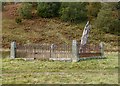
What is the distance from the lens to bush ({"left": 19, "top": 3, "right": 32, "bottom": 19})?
3368 centimetres

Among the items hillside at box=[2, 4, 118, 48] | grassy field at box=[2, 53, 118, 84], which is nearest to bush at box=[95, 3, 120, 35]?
hillside at box=[2, 4, 118, 48]

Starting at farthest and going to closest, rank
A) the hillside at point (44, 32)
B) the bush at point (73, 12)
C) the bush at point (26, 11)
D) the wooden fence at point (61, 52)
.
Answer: the bush at point (26, 11) → the bush at point (73, 12) → the hillside at point (44, 32) → the wooden fence at point (61, 52)

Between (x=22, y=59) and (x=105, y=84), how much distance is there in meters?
6.97

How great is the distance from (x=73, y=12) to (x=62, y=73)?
72.4 ft

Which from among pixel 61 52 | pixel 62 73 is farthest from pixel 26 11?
pixel 62 73

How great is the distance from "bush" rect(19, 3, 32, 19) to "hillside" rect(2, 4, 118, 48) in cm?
58

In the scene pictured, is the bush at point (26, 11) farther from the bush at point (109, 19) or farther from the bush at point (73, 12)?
the bush at point (109, 19)

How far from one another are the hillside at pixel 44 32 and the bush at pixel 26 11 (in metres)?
0.58

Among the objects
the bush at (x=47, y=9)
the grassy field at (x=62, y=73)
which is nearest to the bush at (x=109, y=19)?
the bush at (x=47, y=9)

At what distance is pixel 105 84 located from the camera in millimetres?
9172

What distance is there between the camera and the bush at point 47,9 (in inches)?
1345

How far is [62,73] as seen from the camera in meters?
11.4

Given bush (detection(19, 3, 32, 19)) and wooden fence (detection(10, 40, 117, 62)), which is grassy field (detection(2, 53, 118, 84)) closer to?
wooden fence (detection(10, 40, 117, 62))

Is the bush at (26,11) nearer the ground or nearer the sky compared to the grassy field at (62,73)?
nearer the sky
